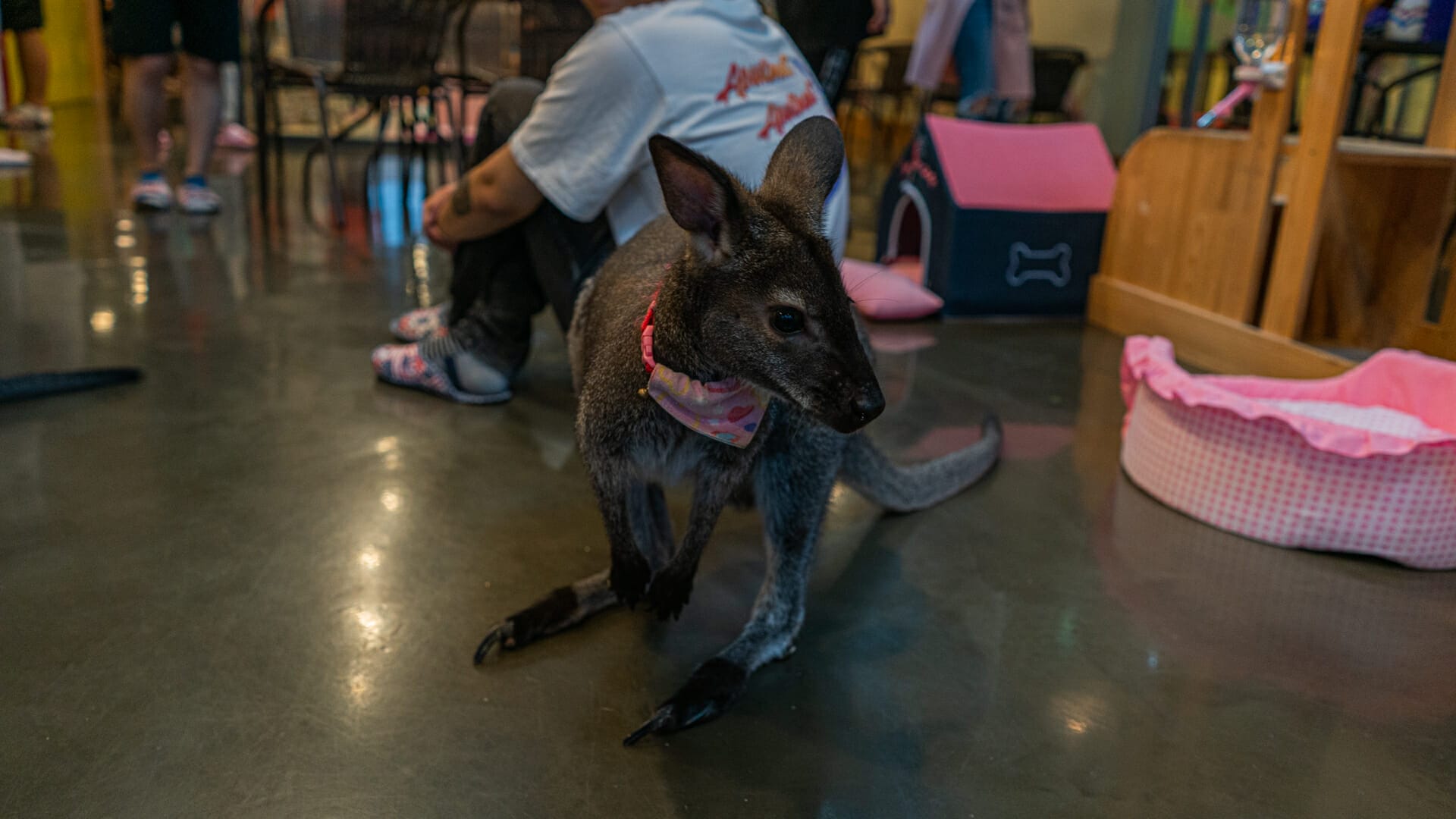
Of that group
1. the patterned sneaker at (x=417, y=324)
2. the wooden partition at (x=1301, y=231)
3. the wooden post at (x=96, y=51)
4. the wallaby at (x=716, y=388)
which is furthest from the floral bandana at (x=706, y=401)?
the wooden post at (x=96, y=51)

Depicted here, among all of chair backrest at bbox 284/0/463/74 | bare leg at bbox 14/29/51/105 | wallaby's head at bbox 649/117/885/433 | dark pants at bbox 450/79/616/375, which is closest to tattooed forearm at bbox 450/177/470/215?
dark pants at bbox 450/79/616/375

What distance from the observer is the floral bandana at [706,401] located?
136 cm

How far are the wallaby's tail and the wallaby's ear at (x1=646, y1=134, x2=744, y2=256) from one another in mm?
735

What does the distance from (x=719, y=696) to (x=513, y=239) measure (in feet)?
4.85

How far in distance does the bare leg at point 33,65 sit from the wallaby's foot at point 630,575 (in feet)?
24.7

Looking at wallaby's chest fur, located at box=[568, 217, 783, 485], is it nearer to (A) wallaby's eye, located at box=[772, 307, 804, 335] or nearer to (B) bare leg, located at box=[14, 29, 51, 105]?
(A) wallaby's eye, located at box=[772, 307, 804, 335]

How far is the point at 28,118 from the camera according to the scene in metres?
7.61

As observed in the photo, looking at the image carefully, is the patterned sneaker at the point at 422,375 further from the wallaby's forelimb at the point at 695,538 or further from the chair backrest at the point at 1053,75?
the chair backrest at the point at 1053,75

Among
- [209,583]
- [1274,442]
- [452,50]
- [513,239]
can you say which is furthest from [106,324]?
[452,50]

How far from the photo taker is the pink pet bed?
1984mm

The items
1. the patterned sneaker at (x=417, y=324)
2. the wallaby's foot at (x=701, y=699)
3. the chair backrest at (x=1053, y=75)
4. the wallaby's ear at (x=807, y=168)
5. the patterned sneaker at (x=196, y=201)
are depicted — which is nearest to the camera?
the wallaby's ear at (x=807, y=168)

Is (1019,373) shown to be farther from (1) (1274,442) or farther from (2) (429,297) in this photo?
(2) (429,297)

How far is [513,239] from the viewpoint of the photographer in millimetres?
2627

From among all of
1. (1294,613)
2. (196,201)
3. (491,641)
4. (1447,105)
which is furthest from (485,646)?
(196,201)
